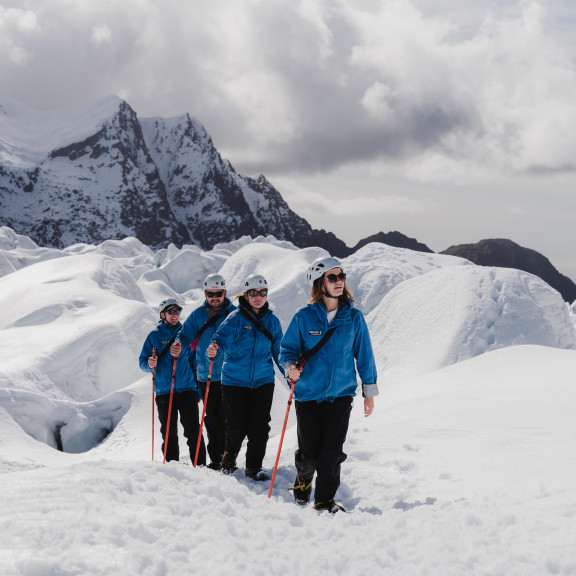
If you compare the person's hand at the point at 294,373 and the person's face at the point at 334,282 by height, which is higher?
the person's face at the point at 334,282

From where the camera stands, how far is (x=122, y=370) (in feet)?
57.6

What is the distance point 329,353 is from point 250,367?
4.00 ft

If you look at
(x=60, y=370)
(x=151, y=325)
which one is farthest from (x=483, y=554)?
(x=151, y=325)

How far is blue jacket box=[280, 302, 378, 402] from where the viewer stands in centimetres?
411

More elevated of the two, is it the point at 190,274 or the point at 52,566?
the point at 190,274

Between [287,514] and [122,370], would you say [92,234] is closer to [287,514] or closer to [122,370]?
[122,370]

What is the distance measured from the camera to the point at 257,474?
5.14 meters

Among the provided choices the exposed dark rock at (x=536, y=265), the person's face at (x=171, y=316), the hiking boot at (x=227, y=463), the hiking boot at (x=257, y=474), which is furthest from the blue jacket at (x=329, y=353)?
the exposed dark rock at (x=536, y=265)

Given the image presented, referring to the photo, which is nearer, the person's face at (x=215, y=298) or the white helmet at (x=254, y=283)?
the white helmet at (x=254, y=283)

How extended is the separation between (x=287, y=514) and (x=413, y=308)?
15422mm

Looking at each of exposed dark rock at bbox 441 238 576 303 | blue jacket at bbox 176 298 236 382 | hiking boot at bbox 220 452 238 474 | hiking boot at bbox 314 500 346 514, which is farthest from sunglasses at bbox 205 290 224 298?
exposed dark rock at bbox 441 238 576 303

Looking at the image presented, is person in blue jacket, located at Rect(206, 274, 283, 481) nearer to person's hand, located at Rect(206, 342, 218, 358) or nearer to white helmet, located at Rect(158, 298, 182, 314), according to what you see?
person's hand, located at Rect(206, 342, 218, 358)

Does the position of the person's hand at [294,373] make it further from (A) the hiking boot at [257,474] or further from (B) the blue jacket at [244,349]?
(A) the hiking boot at [257,474]

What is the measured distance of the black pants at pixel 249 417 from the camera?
513cm
